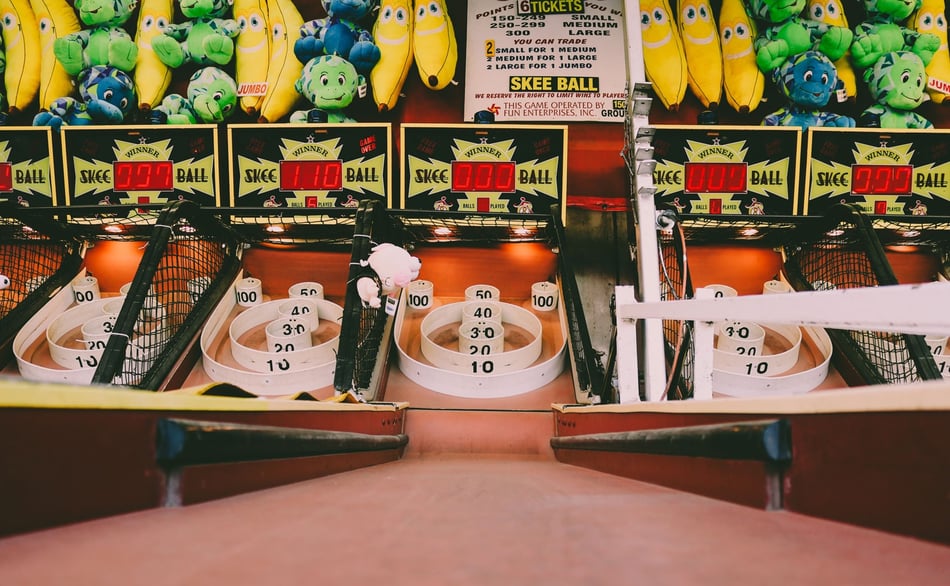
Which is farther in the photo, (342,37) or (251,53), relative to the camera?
(251,53)

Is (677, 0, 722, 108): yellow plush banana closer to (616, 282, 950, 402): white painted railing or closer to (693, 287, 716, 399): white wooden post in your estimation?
(693, 287, 716, 399): white wooden post

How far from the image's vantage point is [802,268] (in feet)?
12.8

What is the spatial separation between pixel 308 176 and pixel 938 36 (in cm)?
519

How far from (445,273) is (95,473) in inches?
134

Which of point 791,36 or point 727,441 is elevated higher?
point 791,36

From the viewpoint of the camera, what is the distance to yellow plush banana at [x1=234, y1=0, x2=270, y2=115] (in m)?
4.39

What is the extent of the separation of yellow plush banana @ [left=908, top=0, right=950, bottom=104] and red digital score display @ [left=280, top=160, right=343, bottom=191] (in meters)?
4.86

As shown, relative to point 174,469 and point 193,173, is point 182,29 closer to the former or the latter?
point 193,173

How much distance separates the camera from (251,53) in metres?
4.41

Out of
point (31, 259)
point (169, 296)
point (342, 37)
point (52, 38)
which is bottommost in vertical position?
point (169, 296)

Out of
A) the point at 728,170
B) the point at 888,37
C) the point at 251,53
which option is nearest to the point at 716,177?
the point at 728,170

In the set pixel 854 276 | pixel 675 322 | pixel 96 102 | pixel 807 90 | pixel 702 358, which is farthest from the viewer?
pixel 96 102

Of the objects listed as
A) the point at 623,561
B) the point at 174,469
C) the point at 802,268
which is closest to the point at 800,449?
the point at 623,561

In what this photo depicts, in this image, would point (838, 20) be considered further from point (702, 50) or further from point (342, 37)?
point (342, 37)
